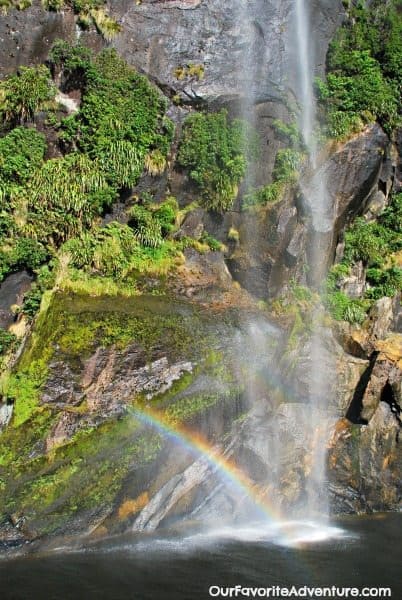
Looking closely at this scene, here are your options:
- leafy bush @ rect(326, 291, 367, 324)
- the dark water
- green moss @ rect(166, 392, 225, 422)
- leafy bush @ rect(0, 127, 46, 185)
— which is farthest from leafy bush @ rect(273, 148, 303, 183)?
the dark water

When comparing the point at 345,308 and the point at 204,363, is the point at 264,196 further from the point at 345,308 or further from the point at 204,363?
the point at 204,363

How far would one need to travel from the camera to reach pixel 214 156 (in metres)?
15.8

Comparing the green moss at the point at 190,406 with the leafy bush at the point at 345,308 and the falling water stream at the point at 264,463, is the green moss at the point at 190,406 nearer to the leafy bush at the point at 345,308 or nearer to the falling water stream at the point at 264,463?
the falling water stream at the point at 264,463

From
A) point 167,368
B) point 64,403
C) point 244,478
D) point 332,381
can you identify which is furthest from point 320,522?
point 64,403

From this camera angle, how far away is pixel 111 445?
33.2 ft

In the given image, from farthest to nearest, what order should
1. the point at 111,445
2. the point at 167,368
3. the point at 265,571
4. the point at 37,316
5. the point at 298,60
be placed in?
the point at 298,60, the point at 37,316, the point at 167,368, the point at 111,445, the point at 265,571

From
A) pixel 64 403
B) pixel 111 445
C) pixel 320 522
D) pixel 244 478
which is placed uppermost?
pixel 64 403

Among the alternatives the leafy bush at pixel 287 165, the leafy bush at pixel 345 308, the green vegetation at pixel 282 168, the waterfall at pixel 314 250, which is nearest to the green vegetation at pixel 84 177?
the green vegetation at pixel 282 168

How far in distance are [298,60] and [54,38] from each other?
26.1ft

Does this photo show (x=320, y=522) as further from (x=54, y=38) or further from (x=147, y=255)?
(x=54, y=38)

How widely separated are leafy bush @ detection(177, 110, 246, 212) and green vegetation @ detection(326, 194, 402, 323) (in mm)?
4139

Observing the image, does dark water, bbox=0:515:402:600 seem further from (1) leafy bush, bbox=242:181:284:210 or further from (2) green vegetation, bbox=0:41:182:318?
(1) leafy bush, bbox=242:181:284:210

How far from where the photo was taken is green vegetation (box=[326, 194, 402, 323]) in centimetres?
1545

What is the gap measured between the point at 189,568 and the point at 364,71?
16.5 metres
